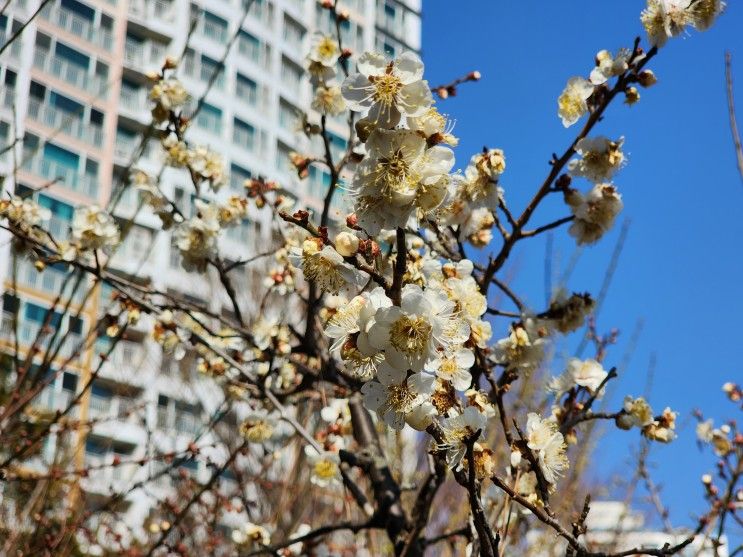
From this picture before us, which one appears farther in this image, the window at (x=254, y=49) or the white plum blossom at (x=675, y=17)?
the window at (x=254, y=49)

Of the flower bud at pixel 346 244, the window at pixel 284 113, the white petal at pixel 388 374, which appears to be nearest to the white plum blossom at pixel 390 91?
the flower bud at pixel 346 244

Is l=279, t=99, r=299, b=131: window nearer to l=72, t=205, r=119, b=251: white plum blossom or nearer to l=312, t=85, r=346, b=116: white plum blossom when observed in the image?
l=312, t=85, r=346, b=116: white plum blossom

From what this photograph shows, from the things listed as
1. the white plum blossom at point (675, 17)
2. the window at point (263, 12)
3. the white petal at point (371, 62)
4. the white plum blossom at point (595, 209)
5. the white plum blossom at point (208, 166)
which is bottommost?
the white petal at point (371, 62)

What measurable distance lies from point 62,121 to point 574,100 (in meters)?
18.8

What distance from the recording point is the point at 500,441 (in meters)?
5.22

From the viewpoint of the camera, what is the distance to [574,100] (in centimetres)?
270

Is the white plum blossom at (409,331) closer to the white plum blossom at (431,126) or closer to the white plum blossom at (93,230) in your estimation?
the white plum blossom at (431,126)

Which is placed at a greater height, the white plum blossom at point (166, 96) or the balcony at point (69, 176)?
the balcony at point (69, 176)

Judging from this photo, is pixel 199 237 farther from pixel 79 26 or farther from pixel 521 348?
pixel 79 26

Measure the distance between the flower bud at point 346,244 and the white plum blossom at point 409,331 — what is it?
0.13 metres

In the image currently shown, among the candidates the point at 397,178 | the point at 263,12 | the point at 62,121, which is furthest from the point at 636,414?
the point at 263,12

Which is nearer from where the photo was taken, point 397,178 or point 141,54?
point 397,178

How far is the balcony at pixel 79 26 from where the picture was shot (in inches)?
797

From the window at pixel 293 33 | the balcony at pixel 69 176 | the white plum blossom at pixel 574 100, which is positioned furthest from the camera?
the window at pixel 293 33
